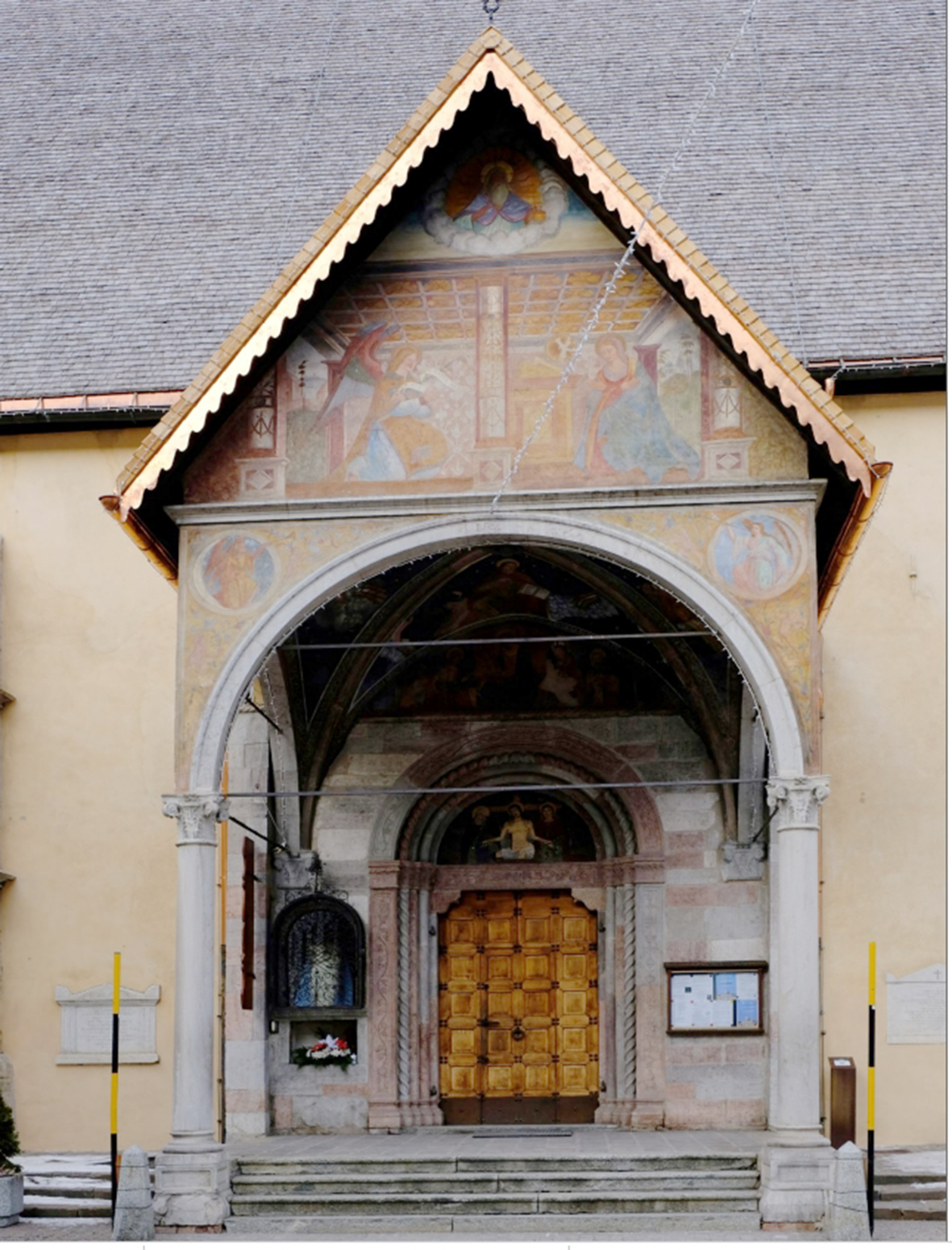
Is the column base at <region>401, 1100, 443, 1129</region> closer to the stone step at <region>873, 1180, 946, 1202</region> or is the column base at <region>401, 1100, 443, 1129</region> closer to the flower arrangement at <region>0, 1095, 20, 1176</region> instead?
the flower arrangement at <region>0, 1095, 20, 1176</region>

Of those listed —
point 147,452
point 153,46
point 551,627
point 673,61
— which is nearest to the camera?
point 147,452

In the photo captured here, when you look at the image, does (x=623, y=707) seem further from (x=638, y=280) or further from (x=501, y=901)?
(x=638, y=280)

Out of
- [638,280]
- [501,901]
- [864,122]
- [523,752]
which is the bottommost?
[501,901]

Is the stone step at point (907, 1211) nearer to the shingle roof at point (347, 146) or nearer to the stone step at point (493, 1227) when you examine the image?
the stone step at point (493, 1227)

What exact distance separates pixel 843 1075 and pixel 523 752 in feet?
14.0

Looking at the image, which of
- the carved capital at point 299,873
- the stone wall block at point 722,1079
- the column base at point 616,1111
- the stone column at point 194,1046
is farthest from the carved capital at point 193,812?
the stone wall block at point 722,1079

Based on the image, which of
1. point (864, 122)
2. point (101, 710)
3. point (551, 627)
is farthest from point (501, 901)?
point (864, 122)

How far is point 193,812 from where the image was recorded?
48.9 ft

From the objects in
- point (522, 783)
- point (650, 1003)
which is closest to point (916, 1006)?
point (650, 1003)

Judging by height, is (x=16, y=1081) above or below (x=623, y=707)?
below

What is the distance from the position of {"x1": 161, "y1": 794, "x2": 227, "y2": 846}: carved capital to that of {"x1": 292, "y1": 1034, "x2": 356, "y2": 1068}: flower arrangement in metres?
4.77

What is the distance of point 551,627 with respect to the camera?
19.2 metres

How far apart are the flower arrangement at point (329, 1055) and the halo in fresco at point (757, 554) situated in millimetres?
6821

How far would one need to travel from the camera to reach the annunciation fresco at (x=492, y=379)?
597 inches
